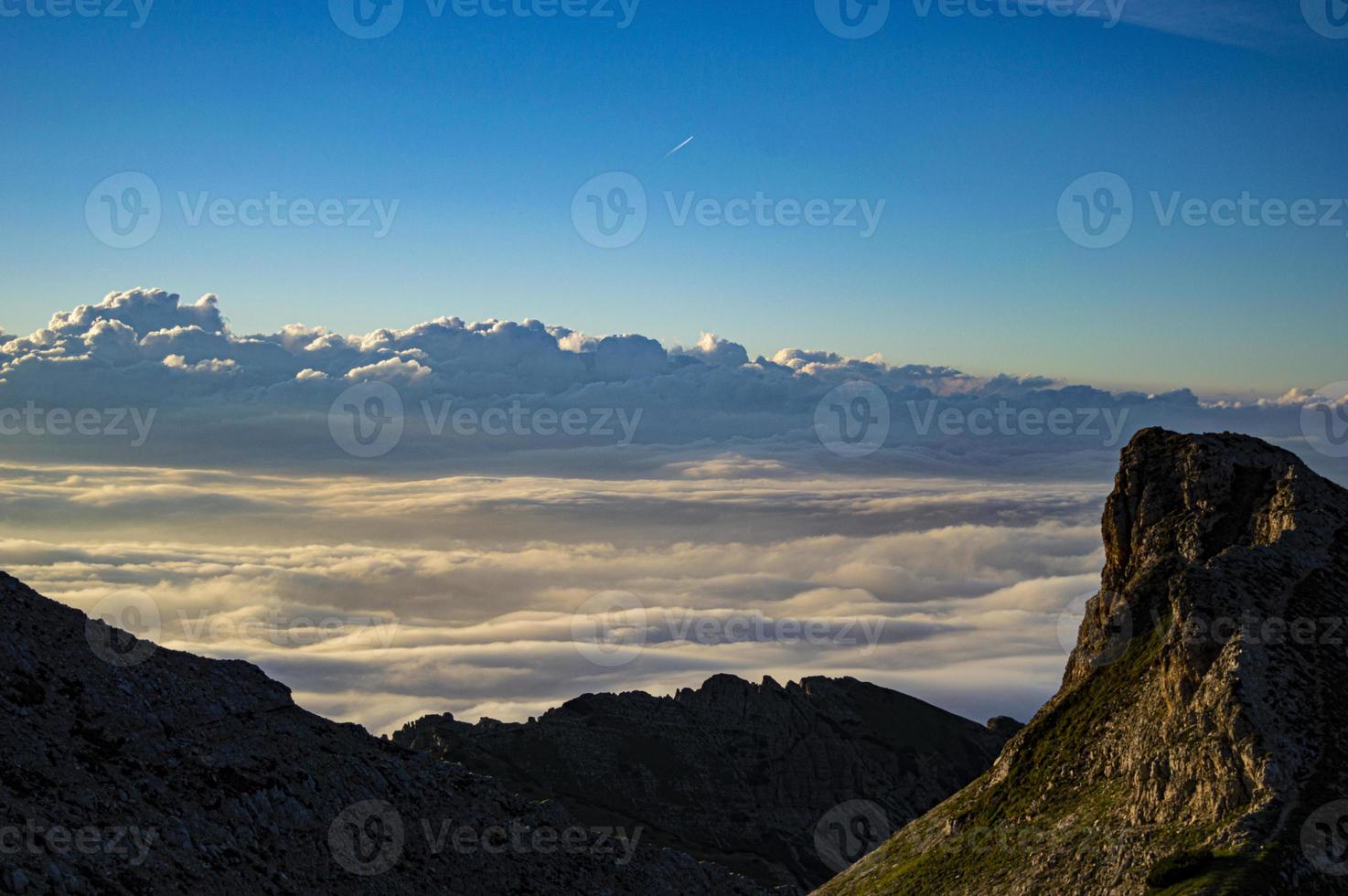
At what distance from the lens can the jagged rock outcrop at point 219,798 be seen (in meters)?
71.8

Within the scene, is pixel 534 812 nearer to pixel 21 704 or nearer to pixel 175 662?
pixel 175 662

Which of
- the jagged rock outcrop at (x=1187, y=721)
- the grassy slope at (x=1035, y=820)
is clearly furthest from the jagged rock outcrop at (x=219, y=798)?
the jagged rock outcrop at (x=1187, y=721)

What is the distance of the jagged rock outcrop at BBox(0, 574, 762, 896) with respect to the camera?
71750 millimetres

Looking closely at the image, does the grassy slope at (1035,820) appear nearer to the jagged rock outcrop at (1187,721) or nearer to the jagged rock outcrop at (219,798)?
the jagged rock outcrop at (1187,721)

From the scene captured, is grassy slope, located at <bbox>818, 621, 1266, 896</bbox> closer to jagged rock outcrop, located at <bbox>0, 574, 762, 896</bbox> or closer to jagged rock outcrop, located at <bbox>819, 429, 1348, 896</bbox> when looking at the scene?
A: jagged rock outcrop, located at <bbox>819, 429, 1348, 896</bbox>

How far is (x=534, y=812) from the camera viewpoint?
366 feet

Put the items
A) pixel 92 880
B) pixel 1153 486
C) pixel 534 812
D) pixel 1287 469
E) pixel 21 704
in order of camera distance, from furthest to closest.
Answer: pixel 534 812 < pixel 1153 486 < pixel 1287 469 < pixel 21 704 < pixel 92 880

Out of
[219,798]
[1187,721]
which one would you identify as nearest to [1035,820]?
[1187,721]

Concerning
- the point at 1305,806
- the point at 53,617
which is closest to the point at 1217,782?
the point at 1305,806

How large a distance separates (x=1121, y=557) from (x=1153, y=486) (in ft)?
23.0

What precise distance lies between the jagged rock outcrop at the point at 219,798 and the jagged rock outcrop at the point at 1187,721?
102 ft

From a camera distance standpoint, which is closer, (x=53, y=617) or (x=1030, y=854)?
(x=1030, y=854)

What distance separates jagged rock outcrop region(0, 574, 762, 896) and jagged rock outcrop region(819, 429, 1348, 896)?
30981 mm

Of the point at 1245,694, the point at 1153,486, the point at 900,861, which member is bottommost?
the point at 900,861
